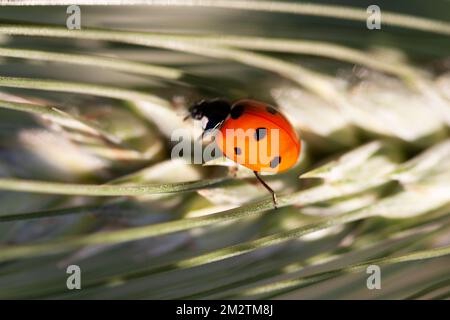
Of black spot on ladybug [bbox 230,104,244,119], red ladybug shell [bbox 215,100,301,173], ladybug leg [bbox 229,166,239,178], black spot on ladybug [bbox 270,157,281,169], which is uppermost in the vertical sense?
black spot on ladybug [bbox 230,104,244,119]

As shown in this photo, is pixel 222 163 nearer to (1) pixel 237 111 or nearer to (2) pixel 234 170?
(2) pixel 234 170

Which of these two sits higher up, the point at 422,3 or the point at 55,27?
the point at 422,3

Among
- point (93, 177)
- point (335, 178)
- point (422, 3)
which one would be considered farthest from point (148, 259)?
point (422, 3)

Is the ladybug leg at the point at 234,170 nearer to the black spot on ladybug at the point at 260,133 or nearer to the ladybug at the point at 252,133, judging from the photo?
the ladybug at the point at 252,133

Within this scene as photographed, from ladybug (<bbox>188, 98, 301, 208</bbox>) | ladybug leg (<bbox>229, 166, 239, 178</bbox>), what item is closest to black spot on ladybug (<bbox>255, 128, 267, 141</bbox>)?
ladybug (<bbox>188, 98, 301, 208</bbox>)

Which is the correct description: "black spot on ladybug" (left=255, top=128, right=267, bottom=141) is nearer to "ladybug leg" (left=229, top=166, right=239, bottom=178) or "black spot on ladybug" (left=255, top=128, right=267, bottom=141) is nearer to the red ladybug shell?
the red ladybug shell

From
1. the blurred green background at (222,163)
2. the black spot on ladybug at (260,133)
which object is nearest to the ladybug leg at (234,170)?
the blurred green background at (222,163)
